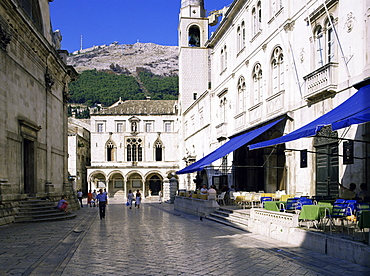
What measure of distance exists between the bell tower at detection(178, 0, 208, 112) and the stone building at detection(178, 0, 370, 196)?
631 inches

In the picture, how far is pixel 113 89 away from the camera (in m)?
140

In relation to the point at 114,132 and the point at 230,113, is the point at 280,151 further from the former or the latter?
the point at 114,132

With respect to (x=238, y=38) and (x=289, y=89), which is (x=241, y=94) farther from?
(x=289, y=89)

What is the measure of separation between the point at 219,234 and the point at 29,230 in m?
6.64

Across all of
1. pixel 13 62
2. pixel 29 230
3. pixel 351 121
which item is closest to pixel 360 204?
pixel 351 121

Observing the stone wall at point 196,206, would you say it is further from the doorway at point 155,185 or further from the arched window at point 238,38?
the doorway at point 155,185

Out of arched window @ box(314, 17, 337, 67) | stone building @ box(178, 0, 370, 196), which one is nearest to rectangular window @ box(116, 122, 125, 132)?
stone building @ box(178, 0, 370, 196)

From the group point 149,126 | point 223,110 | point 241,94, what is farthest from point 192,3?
point 241,94

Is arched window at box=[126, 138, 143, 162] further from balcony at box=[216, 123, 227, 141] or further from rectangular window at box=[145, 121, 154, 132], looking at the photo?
balcony at box=[216, 123, 227, 141]

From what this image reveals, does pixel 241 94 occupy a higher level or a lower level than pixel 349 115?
higher

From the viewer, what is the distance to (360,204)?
9.24 meters

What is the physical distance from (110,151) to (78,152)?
211 inches

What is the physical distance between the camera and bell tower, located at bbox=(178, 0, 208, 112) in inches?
1950

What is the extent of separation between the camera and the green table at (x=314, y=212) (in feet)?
32.0
